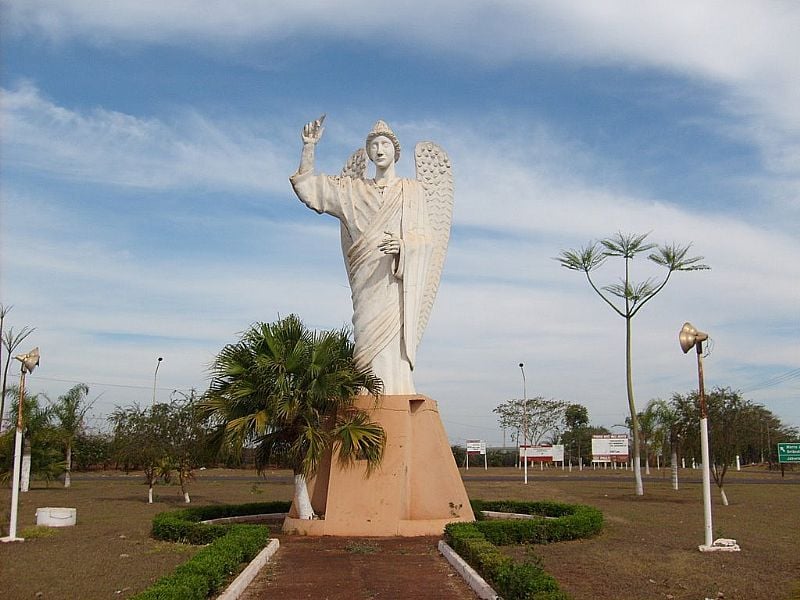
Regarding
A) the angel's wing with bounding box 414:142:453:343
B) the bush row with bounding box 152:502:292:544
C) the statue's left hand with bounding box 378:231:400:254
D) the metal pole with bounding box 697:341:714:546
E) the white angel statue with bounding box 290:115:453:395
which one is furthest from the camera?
the angel's wing with bounding box 414:142:453:343

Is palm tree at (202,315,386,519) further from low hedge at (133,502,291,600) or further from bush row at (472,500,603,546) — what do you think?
bush row at (472,500,603,546)

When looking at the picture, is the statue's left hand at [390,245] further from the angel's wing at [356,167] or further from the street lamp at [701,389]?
the street lamp at [701,389]

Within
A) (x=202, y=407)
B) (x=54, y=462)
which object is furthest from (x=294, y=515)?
(x=54, y=462)

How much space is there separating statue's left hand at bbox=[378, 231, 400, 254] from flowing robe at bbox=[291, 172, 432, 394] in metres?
0.15

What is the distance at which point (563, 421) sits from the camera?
72.9 meters

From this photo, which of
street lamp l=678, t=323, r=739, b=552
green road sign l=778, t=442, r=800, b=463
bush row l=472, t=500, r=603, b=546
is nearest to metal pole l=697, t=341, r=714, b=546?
street lamp l=678, t=323, r=739, b=552

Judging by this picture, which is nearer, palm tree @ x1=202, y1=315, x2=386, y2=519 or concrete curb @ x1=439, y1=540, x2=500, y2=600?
concrete curb @ x1=439, y1=540, x2=500, y2=600

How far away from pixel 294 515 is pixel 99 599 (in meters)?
6.46

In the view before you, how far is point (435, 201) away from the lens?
57.6ft

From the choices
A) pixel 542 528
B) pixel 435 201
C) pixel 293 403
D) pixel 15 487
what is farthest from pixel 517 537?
pixel 15 487

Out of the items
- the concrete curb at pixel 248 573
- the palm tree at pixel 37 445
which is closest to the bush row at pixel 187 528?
the concrete curb at pixel 248 573

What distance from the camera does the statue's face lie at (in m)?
17.0

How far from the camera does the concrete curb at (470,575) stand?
29.7 feet

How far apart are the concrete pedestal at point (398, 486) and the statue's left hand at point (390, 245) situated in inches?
112
